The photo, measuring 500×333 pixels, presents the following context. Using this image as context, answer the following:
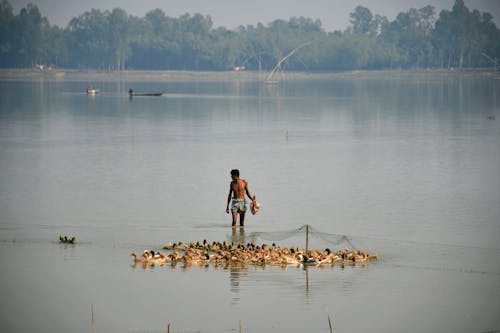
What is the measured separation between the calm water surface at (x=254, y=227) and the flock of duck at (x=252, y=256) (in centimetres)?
32

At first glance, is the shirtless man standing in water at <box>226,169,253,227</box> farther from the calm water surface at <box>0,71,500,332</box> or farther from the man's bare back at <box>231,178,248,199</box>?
the calm water surface at <box>0,71,500,332</box>

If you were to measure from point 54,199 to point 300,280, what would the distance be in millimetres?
13177

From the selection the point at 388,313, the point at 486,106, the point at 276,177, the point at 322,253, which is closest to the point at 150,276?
the point at 322,253

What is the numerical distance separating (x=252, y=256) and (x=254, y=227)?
16.1 feet

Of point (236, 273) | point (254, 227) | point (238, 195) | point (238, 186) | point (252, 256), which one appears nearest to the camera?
point (236, 273)

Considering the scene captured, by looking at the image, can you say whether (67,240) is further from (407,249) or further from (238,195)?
(407,249)

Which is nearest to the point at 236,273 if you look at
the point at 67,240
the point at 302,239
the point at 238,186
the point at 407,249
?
the point at 302,239

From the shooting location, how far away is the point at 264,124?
224 feet

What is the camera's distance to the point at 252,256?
21141mm

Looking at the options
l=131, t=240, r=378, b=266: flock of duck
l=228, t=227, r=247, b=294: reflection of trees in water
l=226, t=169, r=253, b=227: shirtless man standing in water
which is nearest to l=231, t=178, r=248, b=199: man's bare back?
l=226, t=169, r=253, b=227: shirtless man standing in water

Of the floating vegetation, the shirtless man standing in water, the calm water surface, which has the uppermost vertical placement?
the shirtless man standing in water

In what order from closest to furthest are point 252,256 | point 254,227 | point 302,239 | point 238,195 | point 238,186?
point 252,256 < point 302,239 < point 238,186 < point 238,195 < point 254,227

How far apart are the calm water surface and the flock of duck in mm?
317

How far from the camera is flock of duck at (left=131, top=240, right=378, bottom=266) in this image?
21109 mm
